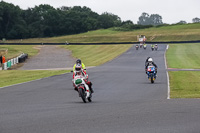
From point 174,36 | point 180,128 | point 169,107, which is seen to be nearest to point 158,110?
point 169,107

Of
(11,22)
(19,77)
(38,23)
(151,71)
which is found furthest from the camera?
(38,23)

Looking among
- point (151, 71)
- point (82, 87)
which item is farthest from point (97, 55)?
point (82, 87)

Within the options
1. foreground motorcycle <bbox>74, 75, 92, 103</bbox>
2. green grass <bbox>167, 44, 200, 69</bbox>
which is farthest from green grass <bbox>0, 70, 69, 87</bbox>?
green grass <bbox>167, 44, 200, 69</bbox>

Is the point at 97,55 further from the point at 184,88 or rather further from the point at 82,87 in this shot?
the point at 82,87

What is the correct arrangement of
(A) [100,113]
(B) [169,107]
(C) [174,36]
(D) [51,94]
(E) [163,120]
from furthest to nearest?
(C) [174,36] < (D) [51,94] < (B) [169,107] < (A) [100,113] < (E) [163,120]

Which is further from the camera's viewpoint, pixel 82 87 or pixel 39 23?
pixel 39 23

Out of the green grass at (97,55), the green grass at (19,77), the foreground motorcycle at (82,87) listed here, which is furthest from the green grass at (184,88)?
the green grass at (97,55)

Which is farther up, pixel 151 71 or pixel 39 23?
pixel 39 23

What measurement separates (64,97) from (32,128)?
7.57m

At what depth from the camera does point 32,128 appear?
8.77 m

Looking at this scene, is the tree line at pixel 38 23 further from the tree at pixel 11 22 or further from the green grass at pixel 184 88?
the green grass at pixel 184 88

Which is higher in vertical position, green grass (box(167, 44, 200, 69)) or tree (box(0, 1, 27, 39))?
tree (box(0, 1, 27, 39))

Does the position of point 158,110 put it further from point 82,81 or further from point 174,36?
point 174,36

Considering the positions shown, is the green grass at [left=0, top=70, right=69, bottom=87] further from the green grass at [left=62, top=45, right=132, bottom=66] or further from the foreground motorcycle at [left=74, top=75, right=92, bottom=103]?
the green grass at [left=62, top=45, right=132, bottom=66]
